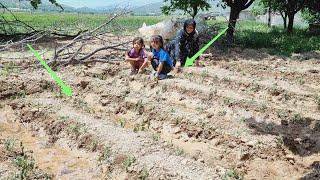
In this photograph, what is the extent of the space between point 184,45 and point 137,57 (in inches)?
42.2

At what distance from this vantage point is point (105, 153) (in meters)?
5.40

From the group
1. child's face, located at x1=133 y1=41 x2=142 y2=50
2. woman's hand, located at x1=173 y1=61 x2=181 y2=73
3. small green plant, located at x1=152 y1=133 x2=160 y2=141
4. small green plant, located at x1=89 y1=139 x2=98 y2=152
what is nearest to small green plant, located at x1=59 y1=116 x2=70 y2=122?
small green plant, located at x1=89 y1=139 x2=98 y2=152

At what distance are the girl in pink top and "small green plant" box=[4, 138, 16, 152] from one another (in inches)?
142

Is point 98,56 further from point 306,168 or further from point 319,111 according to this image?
point 306,168

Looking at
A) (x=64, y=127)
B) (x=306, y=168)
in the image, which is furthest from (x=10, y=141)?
(x=306, y=168)

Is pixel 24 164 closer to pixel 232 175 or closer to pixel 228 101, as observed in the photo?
pixel 232 175

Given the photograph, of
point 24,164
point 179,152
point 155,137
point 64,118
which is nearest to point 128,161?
point 179,152

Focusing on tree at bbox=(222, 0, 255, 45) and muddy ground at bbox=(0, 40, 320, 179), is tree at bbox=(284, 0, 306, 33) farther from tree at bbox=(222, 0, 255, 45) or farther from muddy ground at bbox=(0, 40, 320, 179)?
muddy ground at bbox=(0, 40, 320, 179)

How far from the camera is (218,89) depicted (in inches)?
319

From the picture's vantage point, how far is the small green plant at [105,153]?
532 centimetres

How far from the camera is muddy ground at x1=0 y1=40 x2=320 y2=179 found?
5160mm

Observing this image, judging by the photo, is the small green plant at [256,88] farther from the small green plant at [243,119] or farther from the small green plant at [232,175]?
the small green plant at [232,175]

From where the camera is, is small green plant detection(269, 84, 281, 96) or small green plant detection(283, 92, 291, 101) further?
small green plant detection(269, 84, 281, 96)

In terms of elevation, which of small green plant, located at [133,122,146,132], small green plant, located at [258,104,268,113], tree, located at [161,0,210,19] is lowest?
small green plant, located at [133,122,146,132]
